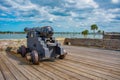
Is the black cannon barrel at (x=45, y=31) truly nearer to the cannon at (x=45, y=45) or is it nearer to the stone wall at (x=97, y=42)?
the cannon at (x=45, y=45)

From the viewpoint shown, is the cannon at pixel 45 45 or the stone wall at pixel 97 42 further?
the stone wall at pixel 97 42

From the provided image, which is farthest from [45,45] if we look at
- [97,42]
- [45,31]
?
[97,42]

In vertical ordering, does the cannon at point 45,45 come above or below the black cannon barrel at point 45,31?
below

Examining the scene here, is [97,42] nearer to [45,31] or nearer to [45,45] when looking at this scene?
[45,31]

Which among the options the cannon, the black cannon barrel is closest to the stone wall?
the cannon

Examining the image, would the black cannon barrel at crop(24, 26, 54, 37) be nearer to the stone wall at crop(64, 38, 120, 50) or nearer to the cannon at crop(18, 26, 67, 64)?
the cannon at crop(18, 26, 67, 64)

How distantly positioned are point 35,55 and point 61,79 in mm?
1804

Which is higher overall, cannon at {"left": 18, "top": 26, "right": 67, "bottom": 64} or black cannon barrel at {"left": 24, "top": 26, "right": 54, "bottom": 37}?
black cannon barrel at {"left": 24, "top": 26, "right": 54, "bottom": 37}

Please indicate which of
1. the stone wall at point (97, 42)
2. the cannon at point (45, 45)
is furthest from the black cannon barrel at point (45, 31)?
the stone wall at point (97, 42)

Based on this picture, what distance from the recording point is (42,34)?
6211mm

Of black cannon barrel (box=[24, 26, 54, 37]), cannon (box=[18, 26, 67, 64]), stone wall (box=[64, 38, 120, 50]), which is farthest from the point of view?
stone wall (box=[64, 38, 120, 50])

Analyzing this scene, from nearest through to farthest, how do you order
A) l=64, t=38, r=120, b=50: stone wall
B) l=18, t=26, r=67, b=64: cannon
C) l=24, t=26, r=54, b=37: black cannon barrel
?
l=18, t=26, r=67, b=64: cannon < l=24, t=26, r=54, b=37: black cannon barrel < l=64, t=38, r=120, b=50: stone wall

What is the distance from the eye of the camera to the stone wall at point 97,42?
10.3m

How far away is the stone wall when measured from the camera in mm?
10273
